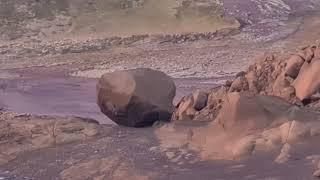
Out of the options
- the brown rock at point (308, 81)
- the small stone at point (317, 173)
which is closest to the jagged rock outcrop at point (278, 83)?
the brown rock at point (308, 81)

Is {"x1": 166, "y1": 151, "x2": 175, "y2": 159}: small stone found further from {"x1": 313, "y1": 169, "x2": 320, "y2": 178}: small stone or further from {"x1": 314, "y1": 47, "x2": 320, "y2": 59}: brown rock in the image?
{"x1": 314, "y1": 47, "x2": 320, "y2": 59}: brown rock

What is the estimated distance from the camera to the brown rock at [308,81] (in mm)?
10078

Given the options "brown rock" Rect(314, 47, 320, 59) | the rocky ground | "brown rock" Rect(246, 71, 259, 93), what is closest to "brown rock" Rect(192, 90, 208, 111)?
the rocky ground

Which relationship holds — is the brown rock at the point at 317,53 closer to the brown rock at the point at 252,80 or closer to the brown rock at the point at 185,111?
Result: the brown rock at the point at 252,80

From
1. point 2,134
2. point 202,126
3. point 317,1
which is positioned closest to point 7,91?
point 2,134

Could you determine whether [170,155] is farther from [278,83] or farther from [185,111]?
[278,83]

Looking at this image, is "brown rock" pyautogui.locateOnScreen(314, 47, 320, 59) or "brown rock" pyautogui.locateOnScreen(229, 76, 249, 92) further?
"brown rock" pyautogui.locateOnScreen(229, 76, 249, 92)

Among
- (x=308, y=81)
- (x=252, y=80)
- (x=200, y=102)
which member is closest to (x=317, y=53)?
(x=308, y=81)

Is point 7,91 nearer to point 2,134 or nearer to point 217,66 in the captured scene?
point 217,66

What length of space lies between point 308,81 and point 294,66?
58 cm

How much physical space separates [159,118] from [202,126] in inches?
47.0

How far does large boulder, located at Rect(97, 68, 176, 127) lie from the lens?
10.7 meters

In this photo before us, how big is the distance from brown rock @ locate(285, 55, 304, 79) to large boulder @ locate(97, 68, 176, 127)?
1.74m

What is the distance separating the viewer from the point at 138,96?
10695mm
